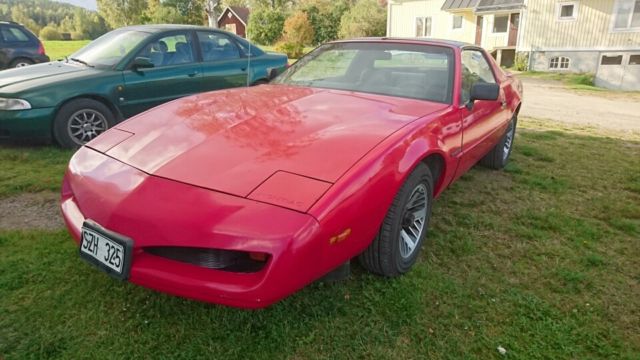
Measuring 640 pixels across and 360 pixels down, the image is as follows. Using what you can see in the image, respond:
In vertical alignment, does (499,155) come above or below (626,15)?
below

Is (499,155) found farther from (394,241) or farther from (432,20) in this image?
(432,20)

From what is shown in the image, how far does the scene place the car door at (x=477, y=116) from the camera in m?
3.20

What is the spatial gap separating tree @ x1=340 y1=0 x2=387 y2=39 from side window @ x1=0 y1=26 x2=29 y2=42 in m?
20.9

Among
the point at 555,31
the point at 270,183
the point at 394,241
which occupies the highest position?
the point at 555,31

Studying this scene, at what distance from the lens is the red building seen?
4528 cm

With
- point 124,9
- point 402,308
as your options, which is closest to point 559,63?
point 402,308

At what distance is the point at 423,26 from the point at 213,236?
2674 centimetres

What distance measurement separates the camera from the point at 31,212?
10.7 ft

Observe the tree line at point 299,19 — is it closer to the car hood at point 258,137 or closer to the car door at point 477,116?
the car door at point 477,116

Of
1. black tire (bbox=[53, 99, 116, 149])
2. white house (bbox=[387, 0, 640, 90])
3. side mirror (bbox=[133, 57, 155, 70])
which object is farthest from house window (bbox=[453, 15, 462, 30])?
black tire (bbox=[53, 99, 116, 149])

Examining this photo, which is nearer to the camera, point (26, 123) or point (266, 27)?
point (26, 123)

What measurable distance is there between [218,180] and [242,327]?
2.42 ft

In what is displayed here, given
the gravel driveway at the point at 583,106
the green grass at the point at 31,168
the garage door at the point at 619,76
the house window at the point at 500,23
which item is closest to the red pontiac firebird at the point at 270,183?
the green grass at the point at 31,168

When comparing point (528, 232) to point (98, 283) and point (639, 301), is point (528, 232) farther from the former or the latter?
point (98, 283)
